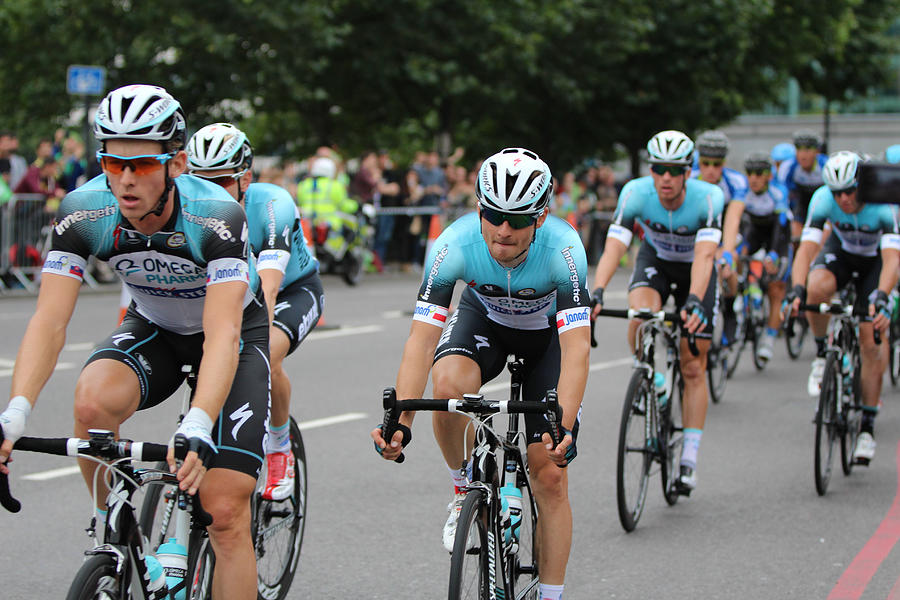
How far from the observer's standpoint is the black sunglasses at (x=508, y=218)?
15.0 ft

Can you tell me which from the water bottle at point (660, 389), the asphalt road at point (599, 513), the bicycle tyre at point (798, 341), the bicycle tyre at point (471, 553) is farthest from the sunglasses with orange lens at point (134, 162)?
the bicycle tyre at point (798, 341)

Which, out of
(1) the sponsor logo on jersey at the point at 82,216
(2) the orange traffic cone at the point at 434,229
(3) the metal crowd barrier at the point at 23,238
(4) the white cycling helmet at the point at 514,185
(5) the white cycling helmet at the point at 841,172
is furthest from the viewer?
(2) the orange traffic cone at the point at 434,229

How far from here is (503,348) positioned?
17.2 feet

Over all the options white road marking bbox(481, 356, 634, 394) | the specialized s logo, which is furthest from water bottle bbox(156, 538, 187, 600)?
white road marking bbox(481, 356, 634, 394)

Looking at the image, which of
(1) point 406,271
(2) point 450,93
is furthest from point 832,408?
(2) point 450,93

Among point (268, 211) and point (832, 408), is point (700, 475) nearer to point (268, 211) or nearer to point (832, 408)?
point (832, 408)

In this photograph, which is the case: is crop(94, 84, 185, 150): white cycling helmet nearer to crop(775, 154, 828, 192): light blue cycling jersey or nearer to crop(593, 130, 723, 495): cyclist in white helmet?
crop(593, 130, 723, 495): cyclist in white helmet

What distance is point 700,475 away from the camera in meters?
8.06

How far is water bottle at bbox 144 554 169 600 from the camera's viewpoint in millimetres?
3711

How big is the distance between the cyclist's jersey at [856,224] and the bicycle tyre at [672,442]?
64.0 inches

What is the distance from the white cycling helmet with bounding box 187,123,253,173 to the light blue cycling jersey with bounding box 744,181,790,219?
877 cm

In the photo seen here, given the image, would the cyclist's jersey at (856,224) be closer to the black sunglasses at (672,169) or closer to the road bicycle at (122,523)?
the black sunglasses at (672,169)

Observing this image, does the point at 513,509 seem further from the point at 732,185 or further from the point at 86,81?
the point at 86,81

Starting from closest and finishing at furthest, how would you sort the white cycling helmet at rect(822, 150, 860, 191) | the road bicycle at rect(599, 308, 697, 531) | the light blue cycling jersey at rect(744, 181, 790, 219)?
1. the road bicycle at rect(599, 308, 697, 531)
2. the white cycling helmet at rect(822, 150, 860, 191)
3. the light blue cycling jersey at rect(744, 181, 790, 219)
